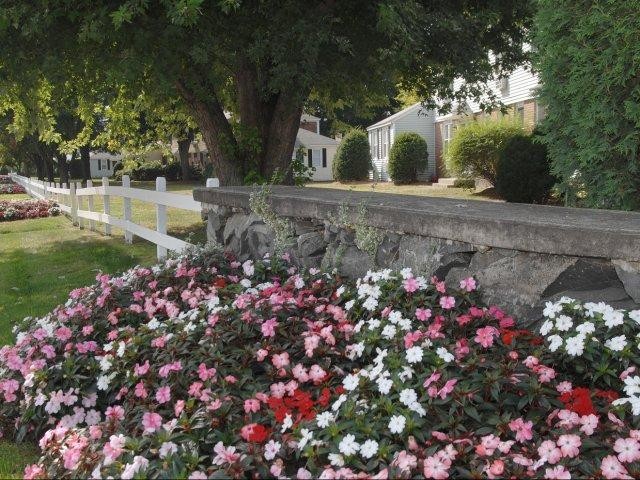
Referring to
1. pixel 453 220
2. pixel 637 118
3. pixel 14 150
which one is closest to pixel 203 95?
pixel 637 118

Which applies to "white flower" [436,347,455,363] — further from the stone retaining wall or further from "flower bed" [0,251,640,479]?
the stone retaining wall

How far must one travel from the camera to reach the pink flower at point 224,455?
7.74ft

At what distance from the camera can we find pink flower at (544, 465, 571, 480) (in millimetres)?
2119

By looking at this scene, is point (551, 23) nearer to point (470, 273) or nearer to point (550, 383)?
point (470, 273)

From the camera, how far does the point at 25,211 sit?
19.6 m

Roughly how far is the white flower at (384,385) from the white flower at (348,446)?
0.30 metres

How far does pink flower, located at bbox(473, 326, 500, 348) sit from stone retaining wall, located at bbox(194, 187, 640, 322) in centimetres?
36

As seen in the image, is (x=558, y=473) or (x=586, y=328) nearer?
(x=558, y=473)

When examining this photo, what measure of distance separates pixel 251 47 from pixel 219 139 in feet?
7.53

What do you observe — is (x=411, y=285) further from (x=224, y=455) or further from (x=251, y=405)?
(x=224, y=455)

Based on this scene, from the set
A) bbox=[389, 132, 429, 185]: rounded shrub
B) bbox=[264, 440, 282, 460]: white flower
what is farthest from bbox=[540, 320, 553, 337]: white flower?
bbox=[389, 132, 429, 185]: rounded shrub

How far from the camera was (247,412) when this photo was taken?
271cm

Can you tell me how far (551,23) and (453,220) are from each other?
3314 mm

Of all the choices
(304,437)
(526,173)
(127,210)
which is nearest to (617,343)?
(304,437)
